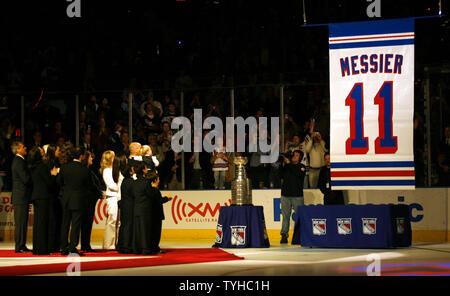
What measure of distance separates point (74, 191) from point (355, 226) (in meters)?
5.29

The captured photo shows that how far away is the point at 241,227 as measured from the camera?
621 inches

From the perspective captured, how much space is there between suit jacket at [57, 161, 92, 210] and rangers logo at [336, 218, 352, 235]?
4847mm

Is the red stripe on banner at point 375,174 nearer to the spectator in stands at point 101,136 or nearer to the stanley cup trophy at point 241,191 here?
the stanley cup trophy at point 241,191

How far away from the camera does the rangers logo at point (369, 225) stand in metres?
15.2

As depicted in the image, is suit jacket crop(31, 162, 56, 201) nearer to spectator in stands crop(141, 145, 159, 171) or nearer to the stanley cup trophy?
spectator in stands crop(141, 145, 159, 171)

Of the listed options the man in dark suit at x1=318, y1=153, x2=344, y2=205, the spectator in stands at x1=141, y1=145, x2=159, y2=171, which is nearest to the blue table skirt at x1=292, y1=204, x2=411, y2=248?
the man in dark suit at x1=318, y1=153, x2=344, y2=205

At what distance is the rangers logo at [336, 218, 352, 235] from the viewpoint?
15.4 m

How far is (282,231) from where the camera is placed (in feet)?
56.6

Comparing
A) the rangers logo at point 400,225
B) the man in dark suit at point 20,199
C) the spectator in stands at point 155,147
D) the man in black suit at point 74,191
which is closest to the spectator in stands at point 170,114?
the spectator in stands at point 155,147

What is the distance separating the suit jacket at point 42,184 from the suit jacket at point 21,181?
14.4 inches

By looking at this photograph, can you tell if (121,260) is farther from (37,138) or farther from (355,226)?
(37,138)

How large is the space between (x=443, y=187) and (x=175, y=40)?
1003 cm

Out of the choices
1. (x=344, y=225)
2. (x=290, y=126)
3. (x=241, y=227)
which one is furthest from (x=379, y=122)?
(x=290, y=126)

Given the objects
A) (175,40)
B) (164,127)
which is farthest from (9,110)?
(175,40)
